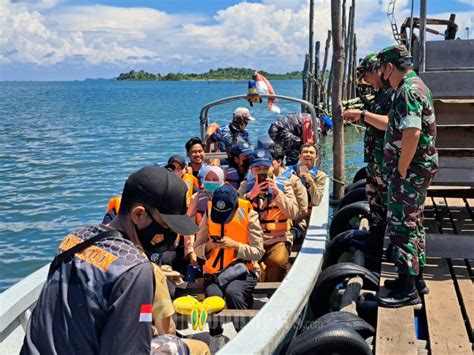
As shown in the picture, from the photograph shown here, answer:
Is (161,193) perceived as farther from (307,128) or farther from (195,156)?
(307,128)

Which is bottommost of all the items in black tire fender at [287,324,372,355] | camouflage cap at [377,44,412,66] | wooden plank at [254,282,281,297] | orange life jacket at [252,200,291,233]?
wooden plank at [254,282,281,297]

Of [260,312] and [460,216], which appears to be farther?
[460,216]

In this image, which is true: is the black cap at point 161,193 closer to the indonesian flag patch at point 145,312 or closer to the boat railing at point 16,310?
the indonesian flag patch at point 145,312

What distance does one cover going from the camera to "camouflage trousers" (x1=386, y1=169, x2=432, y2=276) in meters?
3.57

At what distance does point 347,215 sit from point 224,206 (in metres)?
2.49

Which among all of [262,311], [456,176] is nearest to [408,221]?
[262,311]

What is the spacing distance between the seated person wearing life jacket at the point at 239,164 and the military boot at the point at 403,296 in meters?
2.31

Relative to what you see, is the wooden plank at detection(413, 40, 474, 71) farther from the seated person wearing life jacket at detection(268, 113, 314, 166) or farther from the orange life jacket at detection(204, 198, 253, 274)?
the seated person wearing life jacket at detection(268, 113, 314, 166)

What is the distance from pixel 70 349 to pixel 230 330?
2.16m

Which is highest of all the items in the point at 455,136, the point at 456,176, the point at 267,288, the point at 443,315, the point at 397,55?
the point at 397,55

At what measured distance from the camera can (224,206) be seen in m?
4.15

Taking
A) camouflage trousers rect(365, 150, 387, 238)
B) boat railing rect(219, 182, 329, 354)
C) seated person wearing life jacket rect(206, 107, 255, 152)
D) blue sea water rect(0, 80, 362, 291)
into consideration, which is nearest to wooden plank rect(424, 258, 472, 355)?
camouflage trousers rect(365, 150, 387, 238)

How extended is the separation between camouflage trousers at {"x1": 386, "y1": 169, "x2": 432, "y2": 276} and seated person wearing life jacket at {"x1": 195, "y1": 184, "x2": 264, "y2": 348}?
1109 millimetres

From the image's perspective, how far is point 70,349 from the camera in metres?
1.77
